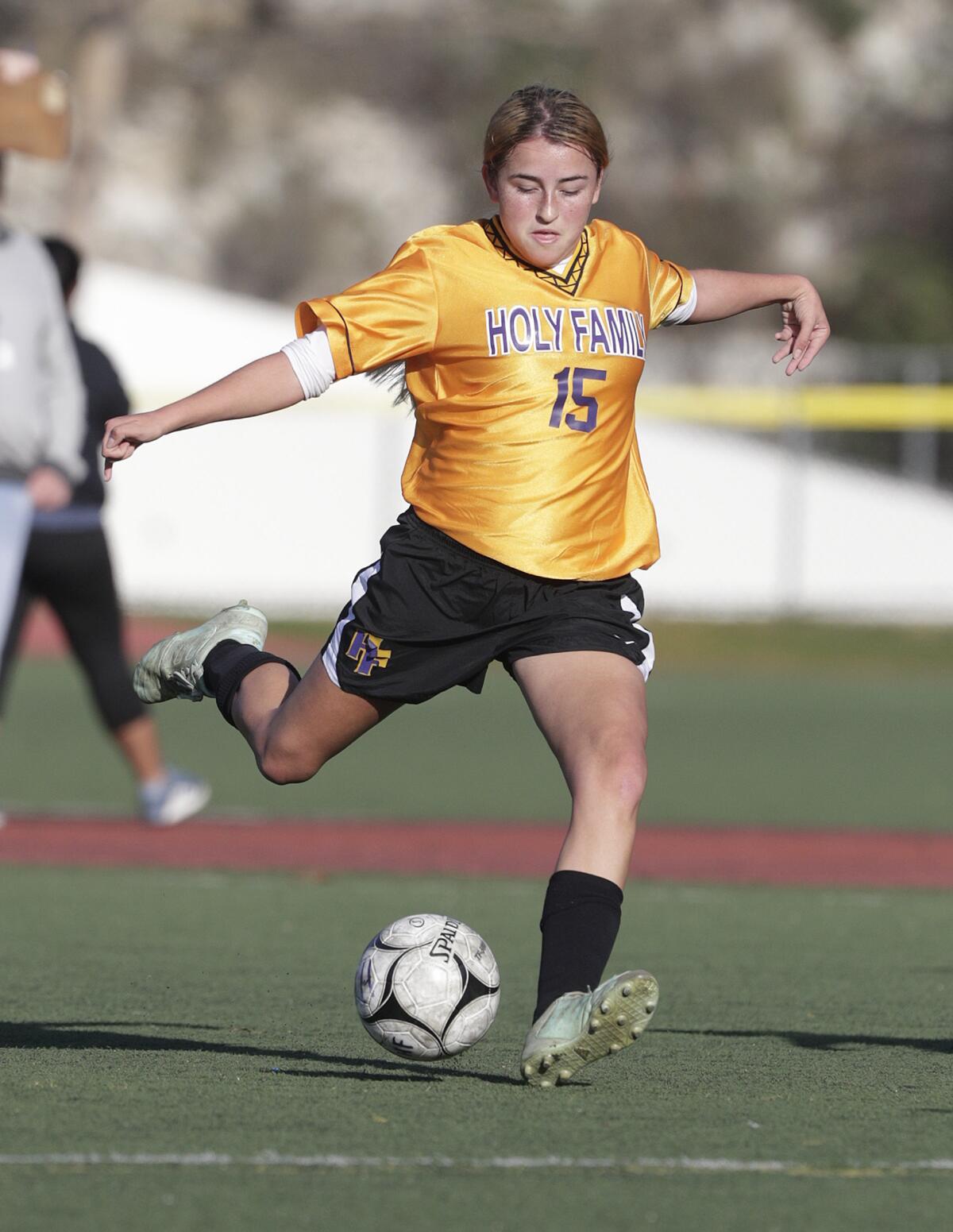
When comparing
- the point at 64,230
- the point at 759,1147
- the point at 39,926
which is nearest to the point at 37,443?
the point at 39,926

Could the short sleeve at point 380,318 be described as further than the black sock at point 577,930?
Yes

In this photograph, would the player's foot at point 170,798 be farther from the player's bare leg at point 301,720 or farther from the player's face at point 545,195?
the player's face at point 545,195

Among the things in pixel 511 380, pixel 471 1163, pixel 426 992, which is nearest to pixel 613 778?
pixel 426 992

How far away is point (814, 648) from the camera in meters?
23.9

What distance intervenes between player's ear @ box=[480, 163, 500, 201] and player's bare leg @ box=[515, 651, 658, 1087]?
43.6 inches

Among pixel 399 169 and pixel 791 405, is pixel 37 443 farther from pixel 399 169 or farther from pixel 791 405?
pixel 399 169

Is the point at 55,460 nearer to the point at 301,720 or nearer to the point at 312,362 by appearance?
the point at 301,720

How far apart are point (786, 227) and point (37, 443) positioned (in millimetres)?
44497

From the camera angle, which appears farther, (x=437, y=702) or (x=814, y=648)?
(x=814, y=648)

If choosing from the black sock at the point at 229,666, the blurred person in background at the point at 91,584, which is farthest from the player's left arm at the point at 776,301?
the blurred person in background at the point at 91,584

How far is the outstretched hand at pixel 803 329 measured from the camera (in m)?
5.80

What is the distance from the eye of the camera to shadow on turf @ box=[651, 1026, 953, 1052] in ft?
19.0

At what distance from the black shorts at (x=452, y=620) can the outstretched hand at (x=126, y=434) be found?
80 cm

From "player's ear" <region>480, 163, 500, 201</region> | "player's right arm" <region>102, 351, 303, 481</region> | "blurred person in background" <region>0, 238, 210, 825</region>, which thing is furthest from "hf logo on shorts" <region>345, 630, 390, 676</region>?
"blurred person in background" <region>0, 238, 210, 825</region>
